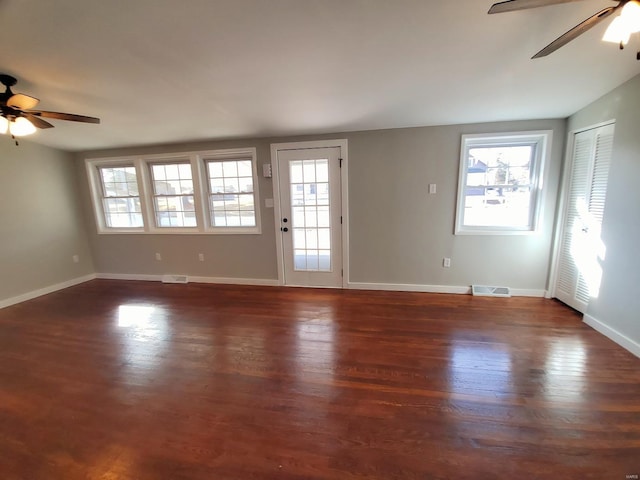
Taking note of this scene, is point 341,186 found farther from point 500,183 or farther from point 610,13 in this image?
point 610,13

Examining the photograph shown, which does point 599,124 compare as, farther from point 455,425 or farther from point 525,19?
point 455,425

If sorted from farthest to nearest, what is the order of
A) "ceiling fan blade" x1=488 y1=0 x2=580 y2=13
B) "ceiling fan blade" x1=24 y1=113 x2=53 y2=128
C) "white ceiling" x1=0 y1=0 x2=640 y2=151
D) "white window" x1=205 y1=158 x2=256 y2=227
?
"white window" x1=205 y1=158 x2=256 y2=227
"ceiling fan blade" x1=24 y1=113 x2=53 y2=128
"white ceiling" x1=0 y1=0 x2=640 y2=151
"ceiling fan blade" x1=488 y1=0 x2=580 y2=13

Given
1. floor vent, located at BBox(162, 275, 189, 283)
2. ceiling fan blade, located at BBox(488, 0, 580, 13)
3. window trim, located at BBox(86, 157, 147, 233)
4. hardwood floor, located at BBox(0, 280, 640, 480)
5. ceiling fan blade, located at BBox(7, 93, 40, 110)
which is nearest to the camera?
ceiling fan blade, located at BBox(488, 0, 580, 13)

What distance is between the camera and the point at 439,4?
1.42m

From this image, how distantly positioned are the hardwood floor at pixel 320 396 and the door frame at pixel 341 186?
0.95 metres

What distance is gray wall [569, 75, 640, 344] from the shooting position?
2.07 m

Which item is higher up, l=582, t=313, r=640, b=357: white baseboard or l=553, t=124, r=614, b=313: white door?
l=553, t=124, r=614, b=313: white door

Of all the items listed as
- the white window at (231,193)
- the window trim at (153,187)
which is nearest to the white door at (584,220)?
the white window at (231,193)

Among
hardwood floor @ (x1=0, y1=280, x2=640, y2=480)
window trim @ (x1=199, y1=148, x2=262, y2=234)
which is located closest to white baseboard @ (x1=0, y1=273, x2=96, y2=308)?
hardwood floor @ (x1=0, y1=280, x2=640, y2=480)

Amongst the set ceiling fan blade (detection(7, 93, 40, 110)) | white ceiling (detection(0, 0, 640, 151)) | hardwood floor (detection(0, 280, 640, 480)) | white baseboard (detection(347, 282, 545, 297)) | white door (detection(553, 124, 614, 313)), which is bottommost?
hardwood floor (detection(0, 280, 640, 480))

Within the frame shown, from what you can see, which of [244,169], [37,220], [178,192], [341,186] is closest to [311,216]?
[341,186]

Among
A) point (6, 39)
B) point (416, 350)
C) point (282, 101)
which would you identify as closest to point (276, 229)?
point (282, 101)

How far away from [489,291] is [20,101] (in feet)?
17.2

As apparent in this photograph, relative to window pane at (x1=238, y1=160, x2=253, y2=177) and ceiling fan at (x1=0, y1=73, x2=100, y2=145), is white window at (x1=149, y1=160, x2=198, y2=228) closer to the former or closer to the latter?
window pane at (x1=238, y1=160, x2=253, y2=177)
